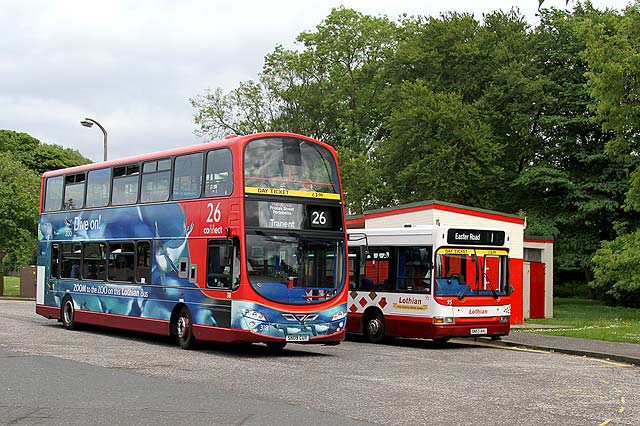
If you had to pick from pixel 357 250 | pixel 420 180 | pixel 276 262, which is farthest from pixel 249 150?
pixel 420 180

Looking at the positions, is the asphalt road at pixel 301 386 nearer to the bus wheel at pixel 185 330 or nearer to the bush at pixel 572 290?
the bus wheel at pixel 185 330

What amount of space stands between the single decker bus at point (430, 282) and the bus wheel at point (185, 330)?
174 inches

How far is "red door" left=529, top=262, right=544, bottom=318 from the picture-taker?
35.5m

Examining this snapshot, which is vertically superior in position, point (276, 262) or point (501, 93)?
point (501, 93)

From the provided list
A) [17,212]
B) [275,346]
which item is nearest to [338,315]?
[275,346]

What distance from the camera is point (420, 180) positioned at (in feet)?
159

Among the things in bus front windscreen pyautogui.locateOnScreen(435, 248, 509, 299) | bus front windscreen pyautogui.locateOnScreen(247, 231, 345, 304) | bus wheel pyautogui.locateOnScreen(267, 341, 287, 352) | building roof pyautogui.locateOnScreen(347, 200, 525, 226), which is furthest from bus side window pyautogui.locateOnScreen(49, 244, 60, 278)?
bus front windscreen pyautogui.locateOnScreen(435, 248, 509, 299)

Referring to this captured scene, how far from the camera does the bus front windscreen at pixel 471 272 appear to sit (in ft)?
74.7

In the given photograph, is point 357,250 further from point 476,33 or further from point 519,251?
point 476,33

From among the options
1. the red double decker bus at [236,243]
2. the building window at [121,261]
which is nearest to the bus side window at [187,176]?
the red double decker bus at [236,243]

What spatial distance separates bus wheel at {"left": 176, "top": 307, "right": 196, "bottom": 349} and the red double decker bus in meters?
0.02

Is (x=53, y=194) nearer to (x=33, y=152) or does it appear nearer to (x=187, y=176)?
(x=187, y=176)

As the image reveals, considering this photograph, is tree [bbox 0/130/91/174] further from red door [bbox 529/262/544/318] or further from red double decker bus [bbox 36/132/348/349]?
red double decker bus [bbox 36/132/348/349]

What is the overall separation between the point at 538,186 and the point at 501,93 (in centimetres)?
496
